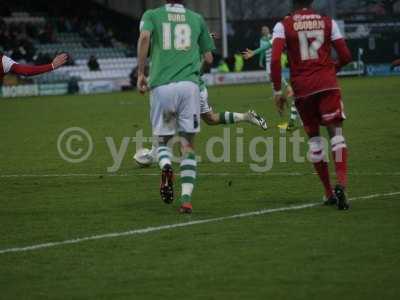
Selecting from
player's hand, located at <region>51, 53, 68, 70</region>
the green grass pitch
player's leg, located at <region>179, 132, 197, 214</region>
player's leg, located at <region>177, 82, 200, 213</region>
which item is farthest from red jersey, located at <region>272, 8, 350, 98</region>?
player's hand, located at <region>51, 53, 68, 70</region>

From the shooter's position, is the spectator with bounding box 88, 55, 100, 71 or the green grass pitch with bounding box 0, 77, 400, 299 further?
the spectator with bounding box 88, 55, 100, 71

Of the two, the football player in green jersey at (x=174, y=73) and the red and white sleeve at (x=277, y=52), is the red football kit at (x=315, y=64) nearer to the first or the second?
the red and white sleeve at (x=277, y=52)

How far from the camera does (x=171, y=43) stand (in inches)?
453

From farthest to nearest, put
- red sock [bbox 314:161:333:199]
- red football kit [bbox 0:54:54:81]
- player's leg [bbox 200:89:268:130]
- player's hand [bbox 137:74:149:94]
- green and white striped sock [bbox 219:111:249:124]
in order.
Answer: green and white striped sock [bbox 219:111:249:124] < player's leg [bbox 200:89:268:130] < red football kit [bbox 0:54:54:81] < red sock [bbox 314:161:333:199] < player's hand [bbox 137:74:149:94]

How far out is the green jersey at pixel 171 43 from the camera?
11.5m

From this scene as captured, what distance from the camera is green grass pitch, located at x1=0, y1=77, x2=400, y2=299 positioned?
781cm

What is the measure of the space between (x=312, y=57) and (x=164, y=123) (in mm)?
1674

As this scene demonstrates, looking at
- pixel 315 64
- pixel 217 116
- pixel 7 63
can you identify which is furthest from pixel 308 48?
pixel 217 116

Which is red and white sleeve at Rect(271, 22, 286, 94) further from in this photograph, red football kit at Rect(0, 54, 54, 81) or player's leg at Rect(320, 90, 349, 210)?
red football kit at Rect(0, 54, 54, 81)

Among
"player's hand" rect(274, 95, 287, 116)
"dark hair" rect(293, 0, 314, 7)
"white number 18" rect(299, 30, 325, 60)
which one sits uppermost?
"dark hair" rect(293, 0, 314, 7)

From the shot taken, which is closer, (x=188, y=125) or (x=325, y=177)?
(x=188, y=125)

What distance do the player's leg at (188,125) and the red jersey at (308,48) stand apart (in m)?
0.88

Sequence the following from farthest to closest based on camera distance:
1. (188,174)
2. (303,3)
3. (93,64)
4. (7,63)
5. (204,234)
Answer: (93,64) → (7,63) → (303,3) → (188,174) → (204,234)

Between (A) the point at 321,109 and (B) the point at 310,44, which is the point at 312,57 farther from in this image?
(A) the point at 321,109
